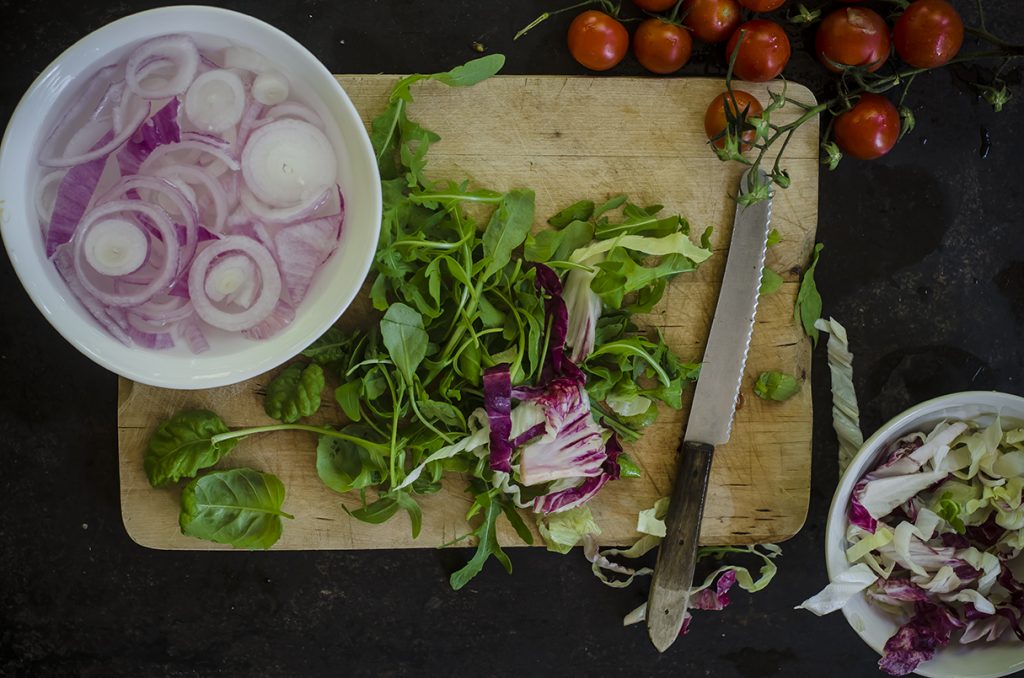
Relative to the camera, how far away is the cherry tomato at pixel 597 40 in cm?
138

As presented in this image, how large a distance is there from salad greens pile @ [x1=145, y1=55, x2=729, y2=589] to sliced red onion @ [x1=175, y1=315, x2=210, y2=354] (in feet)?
0.58

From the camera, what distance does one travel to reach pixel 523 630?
154cm

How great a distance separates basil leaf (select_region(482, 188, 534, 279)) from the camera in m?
1.28

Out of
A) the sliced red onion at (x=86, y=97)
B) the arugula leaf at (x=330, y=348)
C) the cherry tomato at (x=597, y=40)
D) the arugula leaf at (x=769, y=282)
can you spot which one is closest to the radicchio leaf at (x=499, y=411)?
the arugula leaf at (x=330, y=348)

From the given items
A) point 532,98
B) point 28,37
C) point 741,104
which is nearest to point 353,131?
point 532,98

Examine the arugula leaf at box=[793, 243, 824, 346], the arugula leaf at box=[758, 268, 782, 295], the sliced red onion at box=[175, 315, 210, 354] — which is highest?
the sliced red onion at box=[175, 315, 210, 354]

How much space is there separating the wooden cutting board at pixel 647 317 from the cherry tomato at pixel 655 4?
0.15 meters

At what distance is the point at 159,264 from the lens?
3.68ft

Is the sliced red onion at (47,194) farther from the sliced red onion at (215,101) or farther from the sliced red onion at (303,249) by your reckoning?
the sliced red onion at (303,249)

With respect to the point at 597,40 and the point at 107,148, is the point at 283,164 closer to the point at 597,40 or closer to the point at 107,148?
the point at 107,148

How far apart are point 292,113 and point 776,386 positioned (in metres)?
0.88

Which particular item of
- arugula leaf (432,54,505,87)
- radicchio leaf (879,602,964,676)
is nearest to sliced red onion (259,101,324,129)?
arugula leaf (432,54,505,87)

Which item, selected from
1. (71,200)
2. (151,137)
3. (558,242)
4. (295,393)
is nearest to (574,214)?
(558,242)

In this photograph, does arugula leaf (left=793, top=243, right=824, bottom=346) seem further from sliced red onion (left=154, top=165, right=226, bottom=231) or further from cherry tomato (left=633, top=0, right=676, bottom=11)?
sliced red onion (left=154, top=165, right=226, bottom=231)
